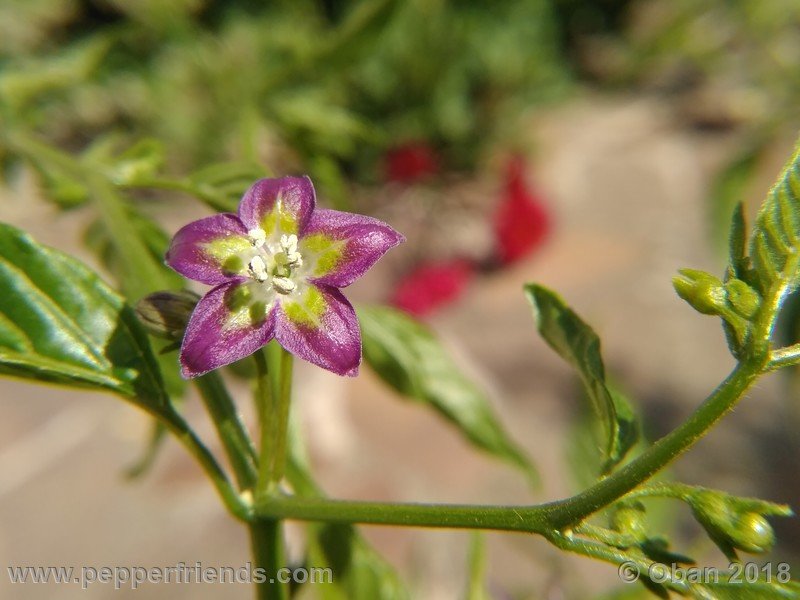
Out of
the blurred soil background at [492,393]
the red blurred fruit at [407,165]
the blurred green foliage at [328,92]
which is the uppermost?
the blurred green foliage at [328,92]

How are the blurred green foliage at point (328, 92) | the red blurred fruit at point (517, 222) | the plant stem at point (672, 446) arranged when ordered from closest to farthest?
the plant stem at point (672, 446)
the red blurred fruit at point (517, 222)
the blurred green foliage at point (328, 92)

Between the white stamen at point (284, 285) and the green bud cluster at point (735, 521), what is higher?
the white stamen at point (284, 285)

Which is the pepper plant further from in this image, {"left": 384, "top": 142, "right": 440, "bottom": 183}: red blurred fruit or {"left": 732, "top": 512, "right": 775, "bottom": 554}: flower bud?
{"left": 384, "top": 142, "right": 440, "bottom": 183}: red blurred fruit

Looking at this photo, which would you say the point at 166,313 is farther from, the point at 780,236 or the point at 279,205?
the point at 780,236

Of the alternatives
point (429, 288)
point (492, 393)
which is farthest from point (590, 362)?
point (429, 288)

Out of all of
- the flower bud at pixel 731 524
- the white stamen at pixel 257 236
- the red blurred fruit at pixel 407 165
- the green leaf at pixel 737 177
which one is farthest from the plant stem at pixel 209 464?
the red blurred fruit at pixel 407 165

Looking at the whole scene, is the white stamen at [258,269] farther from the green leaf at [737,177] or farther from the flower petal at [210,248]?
the green leaf at [737,177]

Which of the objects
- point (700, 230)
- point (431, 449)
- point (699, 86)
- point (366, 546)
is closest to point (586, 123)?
point (699, 86)

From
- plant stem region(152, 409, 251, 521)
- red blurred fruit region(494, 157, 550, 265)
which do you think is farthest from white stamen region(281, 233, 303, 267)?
red blurred fruit region(494, 157, 550, 265)
